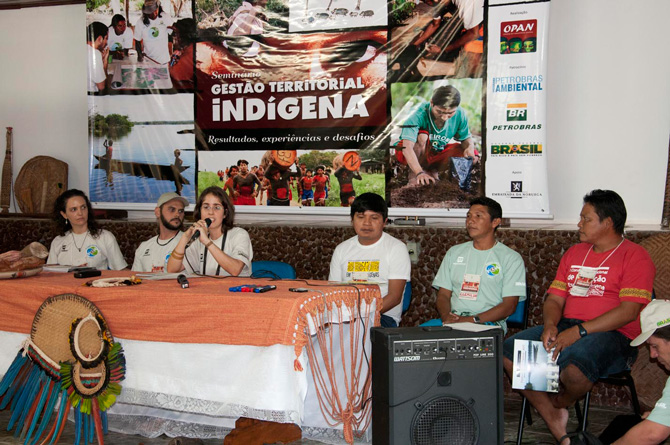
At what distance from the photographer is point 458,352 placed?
2.64 metres

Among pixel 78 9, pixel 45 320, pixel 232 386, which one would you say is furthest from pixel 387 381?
pixel 78 9

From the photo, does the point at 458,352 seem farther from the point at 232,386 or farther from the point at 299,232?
the point at 299,232

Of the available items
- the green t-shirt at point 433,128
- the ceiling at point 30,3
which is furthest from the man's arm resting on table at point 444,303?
the ceiling at point 30,3

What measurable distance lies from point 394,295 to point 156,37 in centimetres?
298

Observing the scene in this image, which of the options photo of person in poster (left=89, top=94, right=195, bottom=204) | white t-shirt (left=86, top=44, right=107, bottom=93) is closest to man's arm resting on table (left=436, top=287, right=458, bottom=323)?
photo of person in poster (left=89, top=94, right=195, bottom=204)

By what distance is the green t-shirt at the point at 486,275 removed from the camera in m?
3.58

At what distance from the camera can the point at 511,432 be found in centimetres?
354

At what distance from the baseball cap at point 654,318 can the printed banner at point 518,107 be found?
1.88 m

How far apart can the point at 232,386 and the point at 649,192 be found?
10.1 ft

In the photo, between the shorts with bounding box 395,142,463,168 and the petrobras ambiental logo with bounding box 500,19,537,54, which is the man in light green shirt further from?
the petrobras ambiental logo with bounding box 500,19,537,54

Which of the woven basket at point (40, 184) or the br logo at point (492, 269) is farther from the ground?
the woven basket at point (40, 184)

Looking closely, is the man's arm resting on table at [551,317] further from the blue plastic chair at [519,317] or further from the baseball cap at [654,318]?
the baseball cap at [654,318]

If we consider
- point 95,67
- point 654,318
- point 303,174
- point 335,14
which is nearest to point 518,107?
point 335,14

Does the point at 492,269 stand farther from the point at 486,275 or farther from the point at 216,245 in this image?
the point at 216,245
